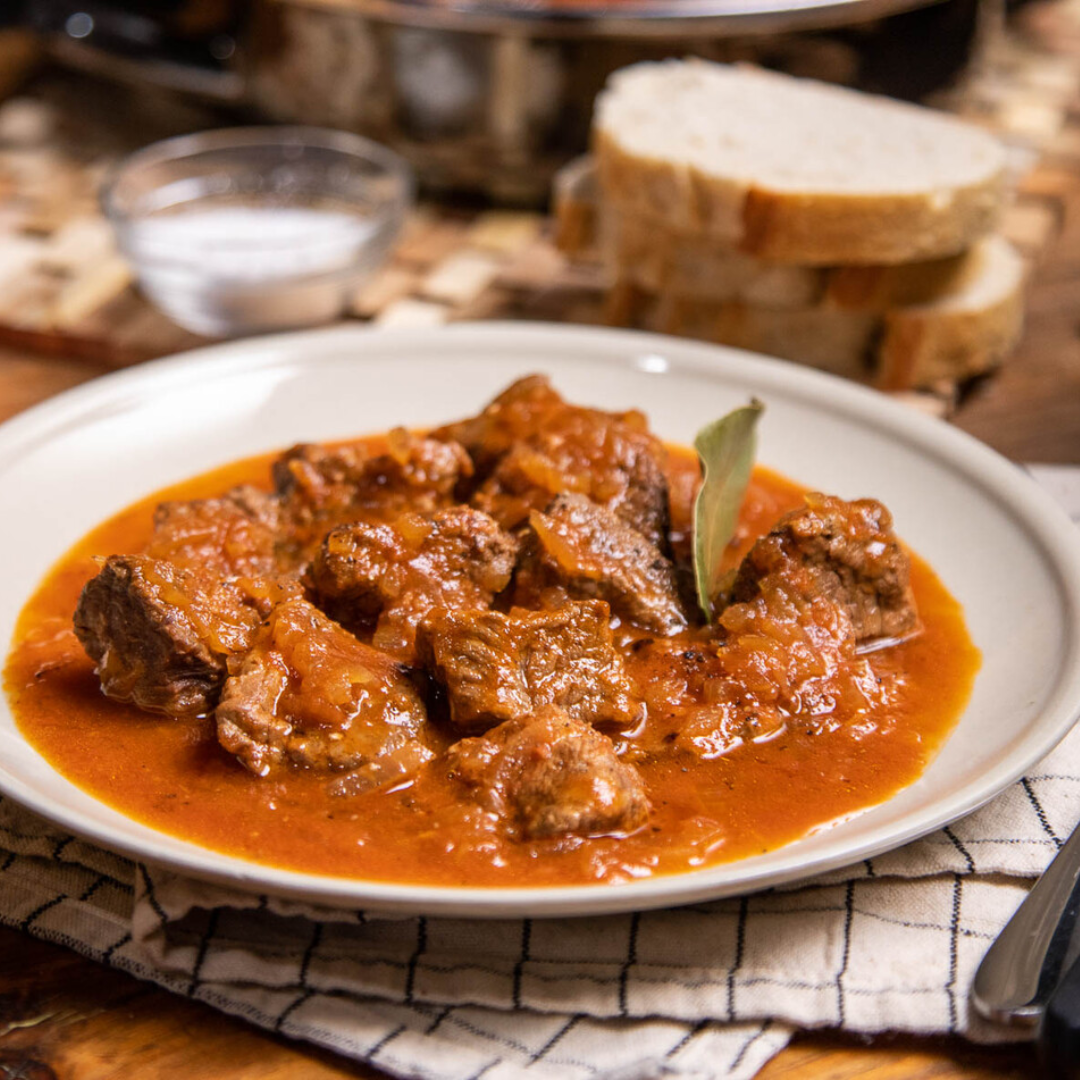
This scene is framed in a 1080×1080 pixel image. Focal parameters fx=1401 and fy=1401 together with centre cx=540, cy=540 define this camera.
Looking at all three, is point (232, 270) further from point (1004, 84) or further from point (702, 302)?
point (1004, 84)

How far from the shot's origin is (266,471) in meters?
4.34

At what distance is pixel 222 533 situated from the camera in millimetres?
3699

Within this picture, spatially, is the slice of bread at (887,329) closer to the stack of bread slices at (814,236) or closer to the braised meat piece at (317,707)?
the stack of bread slices at (814,236)

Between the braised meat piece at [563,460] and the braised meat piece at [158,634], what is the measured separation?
846 mm

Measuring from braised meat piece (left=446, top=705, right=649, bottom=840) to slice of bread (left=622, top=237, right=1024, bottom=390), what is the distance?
2.88 m

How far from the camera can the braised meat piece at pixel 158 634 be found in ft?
10.2

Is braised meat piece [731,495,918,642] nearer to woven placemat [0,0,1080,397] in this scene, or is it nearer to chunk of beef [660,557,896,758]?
chunk of beef [660,557,896,758]

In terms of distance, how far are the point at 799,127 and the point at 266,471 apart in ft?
9.25

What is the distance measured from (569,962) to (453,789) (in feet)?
1.45

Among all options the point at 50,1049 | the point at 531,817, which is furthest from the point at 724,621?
the point at 50,1049

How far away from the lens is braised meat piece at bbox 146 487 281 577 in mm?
3613

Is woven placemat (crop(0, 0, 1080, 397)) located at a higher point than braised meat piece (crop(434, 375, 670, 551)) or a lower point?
lower

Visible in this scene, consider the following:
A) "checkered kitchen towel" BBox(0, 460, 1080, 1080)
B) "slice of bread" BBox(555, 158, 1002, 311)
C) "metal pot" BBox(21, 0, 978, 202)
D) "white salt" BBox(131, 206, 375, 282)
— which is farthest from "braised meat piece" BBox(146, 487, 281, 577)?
"metal pot" BBox(21, 0, 978, 202)

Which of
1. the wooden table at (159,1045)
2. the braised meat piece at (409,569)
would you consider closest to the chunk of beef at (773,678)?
the braised meat piece at (409,569)
